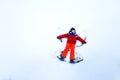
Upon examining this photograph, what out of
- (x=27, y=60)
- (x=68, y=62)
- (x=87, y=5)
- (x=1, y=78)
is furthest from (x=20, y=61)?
(x=87, y=5)

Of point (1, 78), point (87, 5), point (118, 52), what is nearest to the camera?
point (1, 78)

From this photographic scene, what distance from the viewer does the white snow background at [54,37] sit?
6.20ft

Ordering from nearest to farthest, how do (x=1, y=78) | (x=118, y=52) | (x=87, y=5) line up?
(x=1, y=78)
(x=118, y=52)
(x=87, y=5)

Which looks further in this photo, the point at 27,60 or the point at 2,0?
the point at 2,0

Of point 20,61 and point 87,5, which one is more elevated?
point 87,5

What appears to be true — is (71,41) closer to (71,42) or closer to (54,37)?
(71,42)

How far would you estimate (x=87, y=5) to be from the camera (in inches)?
82.7

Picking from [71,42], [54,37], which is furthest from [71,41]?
[54,37]

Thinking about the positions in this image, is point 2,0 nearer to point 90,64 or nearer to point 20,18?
point 20,18

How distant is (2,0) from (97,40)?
0.83m

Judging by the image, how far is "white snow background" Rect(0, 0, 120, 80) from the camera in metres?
1.89

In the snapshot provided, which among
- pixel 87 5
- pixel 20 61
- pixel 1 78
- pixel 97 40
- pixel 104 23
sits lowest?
pixel 1 78

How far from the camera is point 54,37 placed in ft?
6.52

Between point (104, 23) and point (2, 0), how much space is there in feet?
2.77
